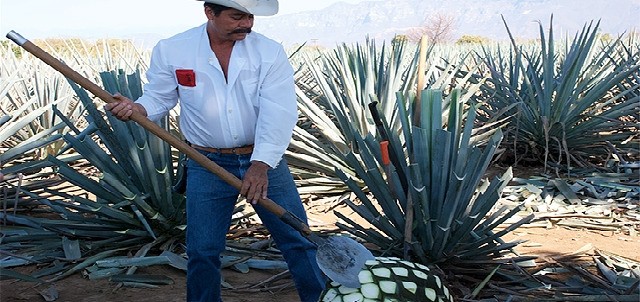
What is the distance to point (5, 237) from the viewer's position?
413cm

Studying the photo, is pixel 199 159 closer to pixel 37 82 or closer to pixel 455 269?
pixel 455 269

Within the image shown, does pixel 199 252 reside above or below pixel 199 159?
below

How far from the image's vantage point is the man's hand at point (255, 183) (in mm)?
2664

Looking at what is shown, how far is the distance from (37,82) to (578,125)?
A: 4487 mm

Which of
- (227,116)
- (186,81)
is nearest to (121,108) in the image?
(186,81)

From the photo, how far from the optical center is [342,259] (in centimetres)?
264

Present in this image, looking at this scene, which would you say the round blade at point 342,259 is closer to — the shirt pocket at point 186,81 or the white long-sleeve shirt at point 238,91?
the white long-sleeve shirt at point 238,91

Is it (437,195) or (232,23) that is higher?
(232,23)

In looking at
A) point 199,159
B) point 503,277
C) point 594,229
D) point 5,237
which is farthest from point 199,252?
point 594,229

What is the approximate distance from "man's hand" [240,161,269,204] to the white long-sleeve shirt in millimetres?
30

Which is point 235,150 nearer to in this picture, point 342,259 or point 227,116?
point 227,116

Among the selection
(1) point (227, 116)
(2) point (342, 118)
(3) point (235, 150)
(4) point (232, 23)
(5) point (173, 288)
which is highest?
(4) point (232, 23)

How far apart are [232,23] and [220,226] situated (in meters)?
0.77

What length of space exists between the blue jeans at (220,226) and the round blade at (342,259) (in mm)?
262
